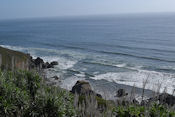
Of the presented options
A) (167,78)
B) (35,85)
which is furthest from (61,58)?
(35,85)

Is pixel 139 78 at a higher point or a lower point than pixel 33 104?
lower

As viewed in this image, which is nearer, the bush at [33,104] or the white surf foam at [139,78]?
the bush at [33,104]

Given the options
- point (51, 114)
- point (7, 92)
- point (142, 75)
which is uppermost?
point (7, 92)

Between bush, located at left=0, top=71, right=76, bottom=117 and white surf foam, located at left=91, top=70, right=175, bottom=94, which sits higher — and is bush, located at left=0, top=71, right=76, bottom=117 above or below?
above

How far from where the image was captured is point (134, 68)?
146 ft

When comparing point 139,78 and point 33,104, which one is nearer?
point 33,104

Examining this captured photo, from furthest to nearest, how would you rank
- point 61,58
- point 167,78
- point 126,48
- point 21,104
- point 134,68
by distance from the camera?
1. point 126,48
2. point 61,58
3. point 134,68
4. point 167,78
5. point 21,104

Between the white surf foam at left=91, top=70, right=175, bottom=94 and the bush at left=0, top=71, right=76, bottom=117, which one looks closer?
the bush at left=0, top=71, right=76, bottom=117

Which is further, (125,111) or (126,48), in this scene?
(126,48)

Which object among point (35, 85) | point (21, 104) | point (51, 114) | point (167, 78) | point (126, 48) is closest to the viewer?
point (51, 114)

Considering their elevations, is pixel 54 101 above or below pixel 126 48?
above

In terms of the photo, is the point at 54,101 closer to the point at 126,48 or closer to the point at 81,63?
the point at 81,63

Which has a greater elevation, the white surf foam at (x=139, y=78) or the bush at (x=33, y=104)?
the bush at (x=33, y=104)

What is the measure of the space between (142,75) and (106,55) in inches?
689
